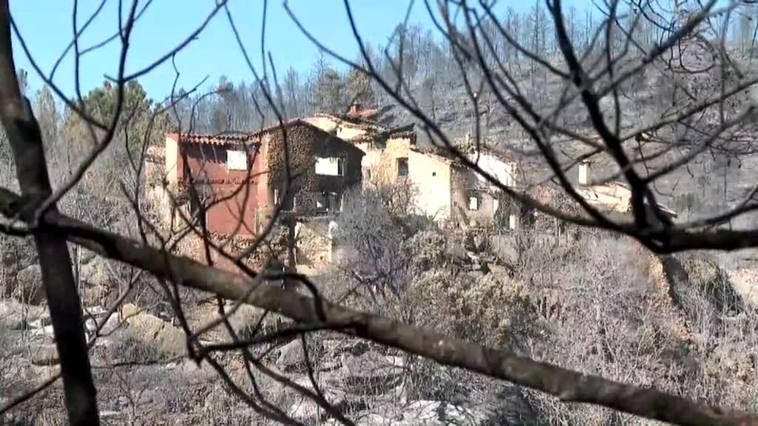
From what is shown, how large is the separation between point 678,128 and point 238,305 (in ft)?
3.82

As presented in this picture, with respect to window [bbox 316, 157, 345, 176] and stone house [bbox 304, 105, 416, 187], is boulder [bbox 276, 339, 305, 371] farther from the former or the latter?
window [bbox 316, 157, 345, 176]

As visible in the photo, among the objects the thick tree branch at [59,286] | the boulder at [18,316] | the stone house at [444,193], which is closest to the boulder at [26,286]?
the boulder at [18,316]

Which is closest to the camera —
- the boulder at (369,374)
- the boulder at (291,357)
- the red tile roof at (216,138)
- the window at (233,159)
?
the red tile roof at (216,138)

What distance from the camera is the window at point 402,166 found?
18.6m

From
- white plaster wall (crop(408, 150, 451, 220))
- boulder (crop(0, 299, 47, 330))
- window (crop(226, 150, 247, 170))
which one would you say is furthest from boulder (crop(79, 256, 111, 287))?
window (crop(226, 150, 247, 170))

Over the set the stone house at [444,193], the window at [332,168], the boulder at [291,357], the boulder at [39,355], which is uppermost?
the window at [332,168]

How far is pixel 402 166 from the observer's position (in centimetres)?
1881

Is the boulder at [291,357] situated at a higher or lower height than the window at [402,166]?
lower

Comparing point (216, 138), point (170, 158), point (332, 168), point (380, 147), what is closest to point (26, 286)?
point (170, 158)

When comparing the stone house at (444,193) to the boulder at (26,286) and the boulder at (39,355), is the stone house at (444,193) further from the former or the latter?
the boulder at (39,355)

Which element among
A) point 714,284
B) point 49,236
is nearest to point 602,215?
point 49,236

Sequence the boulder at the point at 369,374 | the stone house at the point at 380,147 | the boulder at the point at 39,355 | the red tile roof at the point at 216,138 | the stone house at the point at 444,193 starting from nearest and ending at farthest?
the red tile roof at the point at 216,138
the boulder at the point at 39,355
the boulder at the point at 369,374
the stone house at the point at 444,193
the stone house at the point at 380,147

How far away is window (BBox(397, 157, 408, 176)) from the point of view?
61.0ft

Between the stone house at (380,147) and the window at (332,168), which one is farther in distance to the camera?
the window at (332,168)
